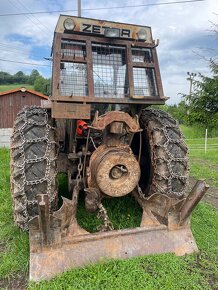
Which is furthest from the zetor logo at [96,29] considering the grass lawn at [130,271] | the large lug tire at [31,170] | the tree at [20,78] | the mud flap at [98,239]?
the tree at [20,78]

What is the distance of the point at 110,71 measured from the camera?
3.39 m

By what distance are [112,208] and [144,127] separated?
3.89ft

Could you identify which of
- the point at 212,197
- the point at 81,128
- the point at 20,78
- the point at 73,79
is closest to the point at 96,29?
the point at 73,79

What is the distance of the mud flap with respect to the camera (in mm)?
2613

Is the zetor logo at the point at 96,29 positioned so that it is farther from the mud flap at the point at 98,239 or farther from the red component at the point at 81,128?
the mud flap at the point at 98,239

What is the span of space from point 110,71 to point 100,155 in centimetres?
99

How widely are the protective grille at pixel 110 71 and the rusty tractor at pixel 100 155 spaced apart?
0.01 meters

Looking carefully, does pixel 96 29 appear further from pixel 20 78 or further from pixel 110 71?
pixel 20 78

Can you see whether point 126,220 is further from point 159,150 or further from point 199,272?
point 199,272

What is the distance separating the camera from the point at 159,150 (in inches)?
136

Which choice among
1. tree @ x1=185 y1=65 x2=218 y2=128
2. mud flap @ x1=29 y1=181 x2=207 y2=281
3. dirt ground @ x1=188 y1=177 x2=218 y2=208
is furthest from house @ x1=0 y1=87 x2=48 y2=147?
mud flap @ x1=29 y1=181 x2=207 y2=281

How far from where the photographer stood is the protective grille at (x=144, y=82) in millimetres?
3438

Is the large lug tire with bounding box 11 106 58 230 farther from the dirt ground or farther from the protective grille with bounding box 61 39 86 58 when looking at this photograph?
the dirt ground

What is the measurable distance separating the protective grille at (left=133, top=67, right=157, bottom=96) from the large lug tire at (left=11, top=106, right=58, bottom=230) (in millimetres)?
1107
